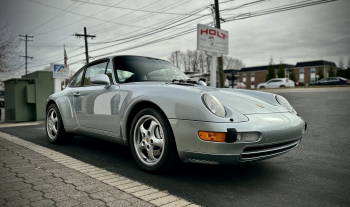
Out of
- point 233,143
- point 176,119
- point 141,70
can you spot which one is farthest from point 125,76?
point 233,143

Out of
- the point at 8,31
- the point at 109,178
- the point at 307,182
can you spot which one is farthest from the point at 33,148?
the point at 8,31

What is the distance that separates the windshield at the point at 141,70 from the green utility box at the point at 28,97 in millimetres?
7909

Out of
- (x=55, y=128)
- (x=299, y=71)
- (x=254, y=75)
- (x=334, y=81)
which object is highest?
(x=299, y=71)

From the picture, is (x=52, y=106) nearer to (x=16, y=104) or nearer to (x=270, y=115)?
(x=270, y=115)

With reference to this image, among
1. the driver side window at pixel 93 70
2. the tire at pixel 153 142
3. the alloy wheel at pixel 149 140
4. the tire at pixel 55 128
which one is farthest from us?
the tire at pixel 55 128

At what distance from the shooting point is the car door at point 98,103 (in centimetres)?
354

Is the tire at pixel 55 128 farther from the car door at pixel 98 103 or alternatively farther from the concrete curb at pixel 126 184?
the concrete curb at pixel 126 184

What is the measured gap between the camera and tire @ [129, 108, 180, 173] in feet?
9.13

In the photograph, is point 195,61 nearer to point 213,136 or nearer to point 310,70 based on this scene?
point 310,70

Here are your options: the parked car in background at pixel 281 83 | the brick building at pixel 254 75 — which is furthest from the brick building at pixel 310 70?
the parked car in background at pixel 281 83

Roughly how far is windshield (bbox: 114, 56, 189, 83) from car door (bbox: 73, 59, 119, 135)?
155 mm

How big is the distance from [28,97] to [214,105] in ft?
32.2

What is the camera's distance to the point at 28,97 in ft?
34.3

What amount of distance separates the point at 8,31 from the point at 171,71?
15180 millimetres
